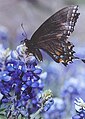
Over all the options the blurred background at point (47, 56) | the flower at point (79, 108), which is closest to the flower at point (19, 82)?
the blurred background at point (47, 56)

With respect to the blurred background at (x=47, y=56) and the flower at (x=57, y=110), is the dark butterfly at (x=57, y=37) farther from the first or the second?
the flower at (x=57, y=110)

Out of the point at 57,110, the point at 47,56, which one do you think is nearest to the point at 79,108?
the point at 57,110

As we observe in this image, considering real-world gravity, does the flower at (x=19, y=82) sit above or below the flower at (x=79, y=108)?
above

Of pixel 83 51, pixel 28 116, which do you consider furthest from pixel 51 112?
pixel 83 51

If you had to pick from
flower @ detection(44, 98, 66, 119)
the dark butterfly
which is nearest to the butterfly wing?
the dark butterfly

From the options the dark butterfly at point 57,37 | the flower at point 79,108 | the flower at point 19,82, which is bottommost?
the flower at point 79,108
